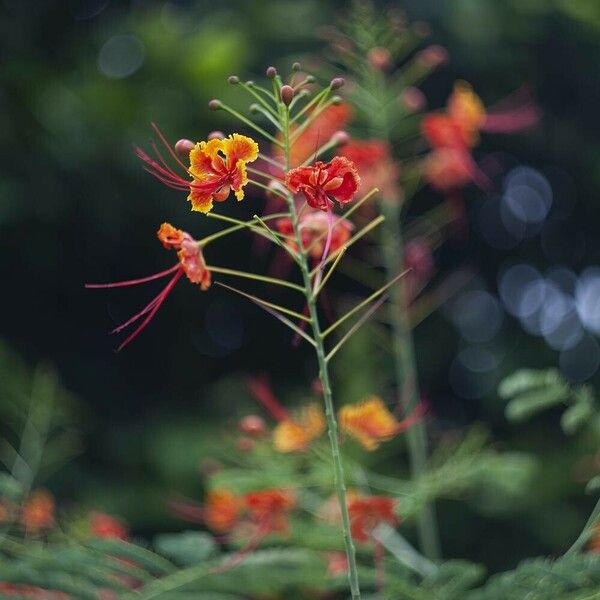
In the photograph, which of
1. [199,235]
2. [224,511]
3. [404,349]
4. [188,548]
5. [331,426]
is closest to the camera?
[331,426]

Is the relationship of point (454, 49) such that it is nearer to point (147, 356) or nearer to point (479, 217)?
point (479, 217)

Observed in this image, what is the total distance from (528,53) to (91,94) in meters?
2.07

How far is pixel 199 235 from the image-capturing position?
4.48m

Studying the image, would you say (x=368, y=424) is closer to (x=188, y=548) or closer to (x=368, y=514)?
(x=368, y=514)

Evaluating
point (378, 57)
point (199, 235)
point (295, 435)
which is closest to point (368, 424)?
point (295, 435)

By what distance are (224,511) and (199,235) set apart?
2.56 meters

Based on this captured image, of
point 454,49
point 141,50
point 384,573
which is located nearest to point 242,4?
point 141,50

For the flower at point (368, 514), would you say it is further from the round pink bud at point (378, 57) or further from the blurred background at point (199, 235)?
the blurred background at point (199, 235)

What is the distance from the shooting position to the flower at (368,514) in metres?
1.62

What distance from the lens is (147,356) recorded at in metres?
5.04

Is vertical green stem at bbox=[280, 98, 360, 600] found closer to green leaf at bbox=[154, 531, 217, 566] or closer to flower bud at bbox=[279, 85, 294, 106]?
flower bud at bbox=[279, 85, 294, 106]

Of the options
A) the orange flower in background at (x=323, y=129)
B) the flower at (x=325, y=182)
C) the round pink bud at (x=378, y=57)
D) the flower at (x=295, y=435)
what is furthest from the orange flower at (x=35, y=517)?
the flower at (x=325, y=182)

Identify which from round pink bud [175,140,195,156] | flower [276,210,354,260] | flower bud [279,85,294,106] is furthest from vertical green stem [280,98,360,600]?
flower [276,210,354,260]

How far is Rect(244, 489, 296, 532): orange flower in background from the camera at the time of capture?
1.72 meters
